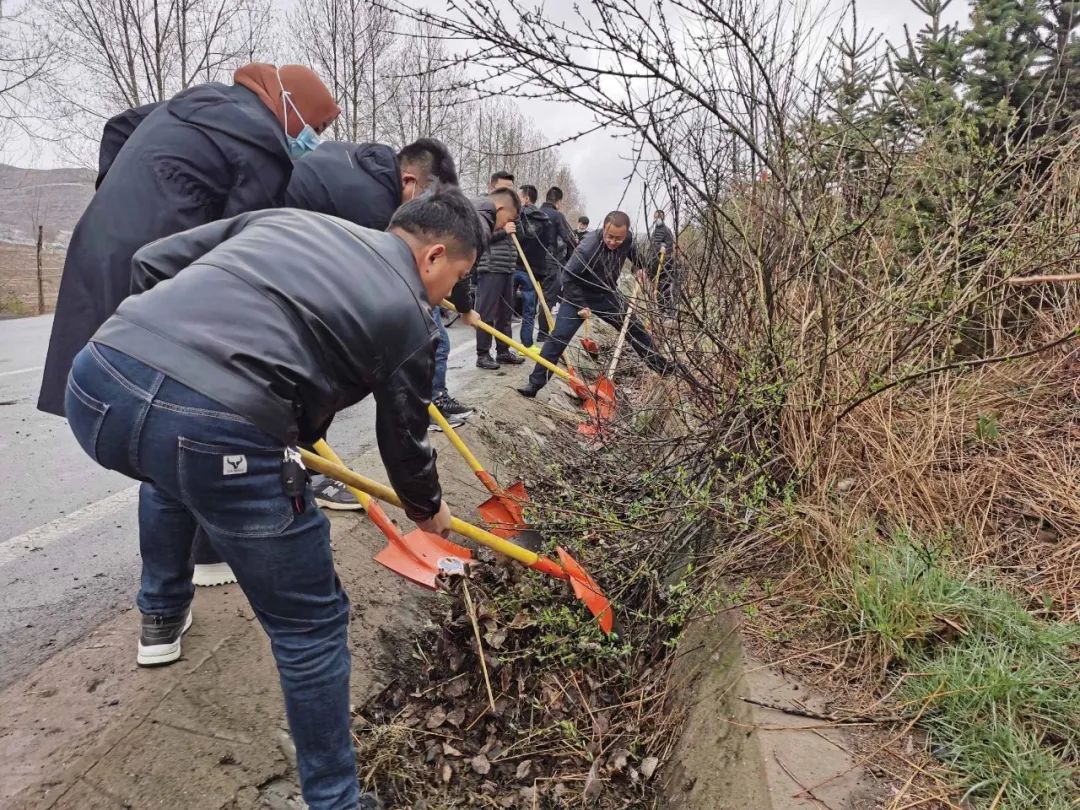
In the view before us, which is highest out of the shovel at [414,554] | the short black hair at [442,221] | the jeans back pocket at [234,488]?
the short black hair at [442,221]

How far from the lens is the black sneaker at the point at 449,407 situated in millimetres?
4914

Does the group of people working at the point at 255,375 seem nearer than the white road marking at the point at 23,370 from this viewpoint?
Yes

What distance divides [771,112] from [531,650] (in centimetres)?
223

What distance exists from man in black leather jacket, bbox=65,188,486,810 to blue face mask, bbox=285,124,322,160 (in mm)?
1031

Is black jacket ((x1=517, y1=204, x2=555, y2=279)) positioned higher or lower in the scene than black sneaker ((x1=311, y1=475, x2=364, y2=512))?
higher

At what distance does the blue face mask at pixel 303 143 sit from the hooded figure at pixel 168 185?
16 cm

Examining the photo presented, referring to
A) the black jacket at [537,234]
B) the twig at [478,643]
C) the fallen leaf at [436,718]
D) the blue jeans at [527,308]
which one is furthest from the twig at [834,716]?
the blue jeans at [527,308]

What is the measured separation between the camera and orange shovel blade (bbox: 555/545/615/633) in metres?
2.66

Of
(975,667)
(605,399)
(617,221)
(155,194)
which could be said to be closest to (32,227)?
(617,221)

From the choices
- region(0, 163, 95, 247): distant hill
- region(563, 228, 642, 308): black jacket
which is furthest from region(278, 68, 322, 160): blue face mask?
region(0, 163, 95, 247): distant hill

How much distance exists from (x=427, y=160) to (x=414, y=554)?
5.73 feet

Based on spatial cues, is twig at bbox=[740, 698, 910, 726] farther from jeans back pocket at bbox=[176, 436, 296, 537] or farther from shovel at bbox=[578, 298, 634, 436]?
shovel at bbox=[578, 298, 634, 436]

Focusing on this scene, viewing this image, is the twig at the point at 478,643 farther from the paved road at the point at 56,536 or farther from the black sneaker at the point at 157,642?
the paved road at the point at 56,536

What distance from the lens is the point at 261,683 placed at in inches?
85.0
